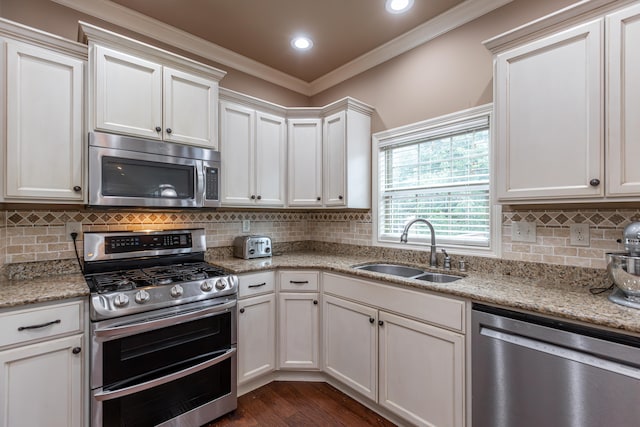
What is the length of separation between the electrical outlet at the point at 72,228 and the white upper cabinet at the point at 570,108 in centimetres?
269

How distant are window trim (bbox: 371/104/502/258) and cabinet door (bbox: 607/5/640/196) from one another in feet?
1.81

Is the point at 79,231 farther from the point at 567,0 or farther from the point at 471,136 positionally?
the point at 567,0

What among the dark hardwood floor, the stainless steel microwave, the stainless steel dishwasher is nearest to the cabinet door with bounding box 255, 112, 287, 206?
the stainless steel microwave

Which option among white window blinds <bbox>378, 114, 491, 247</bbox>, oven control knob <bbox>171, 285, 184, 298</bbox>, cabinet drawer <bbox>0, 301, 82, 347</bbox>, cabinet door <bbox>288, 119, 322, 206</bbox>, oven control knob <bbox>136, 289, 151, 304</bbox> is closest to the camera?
cabinet drawer <bbox>0, 301, 82, 347</bbox>

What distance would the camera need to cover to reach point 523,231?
192 cm

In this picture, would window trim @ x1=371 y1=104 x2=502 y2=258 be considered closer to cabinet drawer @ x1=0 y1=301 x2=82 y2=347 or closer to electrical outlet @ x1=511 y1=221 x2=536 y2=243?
electrical outlet @ x1=511 y1=221 x2=536 y2=243

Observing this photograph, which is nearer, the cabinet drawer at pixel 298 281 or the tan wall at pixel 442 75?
the tan wall at pixel 442 75

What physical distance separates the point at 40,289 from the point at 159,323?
2.04 feet

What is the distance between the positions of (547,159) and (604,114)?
0.28m

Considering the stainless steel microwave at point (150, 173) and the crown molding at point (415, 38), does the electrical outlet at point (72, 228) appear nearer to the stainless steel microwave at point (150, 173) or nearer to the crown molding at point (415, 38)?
the stainless steel microwave at point (150, 173)

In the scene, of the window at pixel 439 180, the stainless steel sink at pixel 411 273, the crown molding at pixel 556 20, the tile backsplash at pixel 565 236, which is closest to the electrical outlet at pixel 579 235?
the tile backsplash at pixel 565 236

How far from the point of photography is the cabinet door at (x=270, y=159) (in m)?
2.74

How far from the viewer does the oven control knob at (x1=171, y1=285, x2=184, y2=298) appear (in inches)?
71.4

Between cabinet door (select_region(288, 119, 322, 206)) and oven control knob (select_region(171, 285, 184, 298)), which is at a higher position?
cabinet door (select_region(288, 119, 322, 206))
